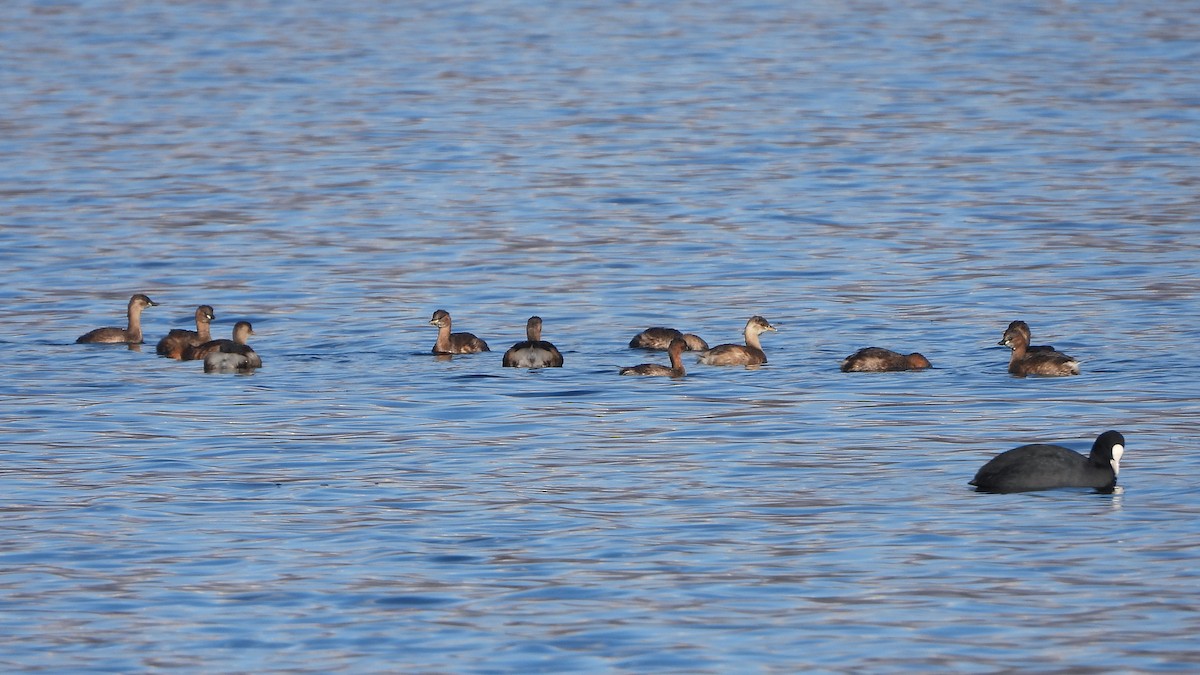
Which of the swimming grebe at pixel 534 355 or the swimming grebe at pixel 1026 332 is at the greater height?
the swimming grebe at pixel 1026 332

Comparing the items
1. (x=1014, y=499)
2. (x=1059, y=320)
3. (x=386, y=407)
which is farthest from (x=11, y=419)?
(x=1059, y=320)

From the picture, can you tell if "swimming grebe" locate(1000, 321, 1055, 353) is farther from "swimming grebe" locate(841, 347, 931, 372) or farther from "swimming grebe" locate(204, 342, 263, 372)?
"swimming grebe" locate(204, 342, 263, 372)

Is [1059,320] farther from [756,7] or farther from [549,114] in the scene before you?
[756,7]

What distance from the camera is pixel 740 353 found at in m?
23.0

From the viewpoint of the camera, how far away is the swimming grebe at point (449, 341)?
23.6 metres

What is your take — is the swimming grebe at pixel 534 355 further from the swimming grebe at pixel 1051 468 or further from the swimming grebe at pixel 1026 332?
the swimming grebe at pixel 1051 468

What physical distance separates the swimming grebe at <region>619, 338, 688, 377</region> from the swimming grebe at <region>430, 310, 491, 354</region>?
6.64 feet

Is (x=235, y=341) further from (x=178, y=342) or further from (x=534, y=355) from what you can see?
(x=534, y=355)

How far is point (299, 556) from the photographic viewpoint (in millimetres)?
15180

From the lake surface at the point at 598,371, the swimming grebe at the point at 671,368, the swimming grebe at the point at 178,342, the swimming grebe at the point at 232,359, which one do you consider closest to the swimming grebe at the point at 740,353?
the lake surface at the point at 598,371

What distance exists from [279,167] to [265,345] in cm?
1720

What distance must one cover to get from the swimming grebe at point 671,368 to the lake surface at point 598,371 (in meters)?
0.15

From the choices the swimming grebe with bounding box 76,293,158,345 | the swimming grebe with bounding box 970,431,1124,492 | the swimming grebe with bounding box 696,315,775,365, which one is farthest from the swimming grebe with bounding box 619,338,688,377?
the swimming grebe with bounding box 76,293,158,345

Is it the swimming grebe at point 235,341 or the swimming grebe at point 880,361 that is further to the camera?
the swimming grebe at point 235,341
